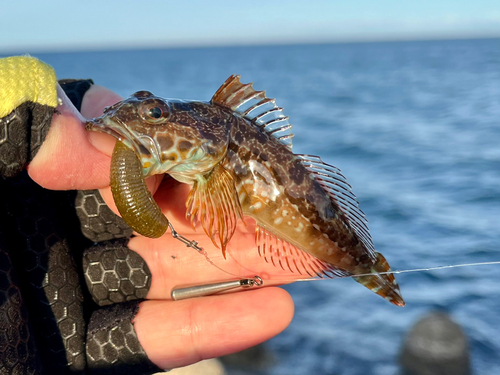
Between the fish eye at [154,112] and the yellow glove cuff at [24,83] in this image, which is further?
the fish eye at [154,112]

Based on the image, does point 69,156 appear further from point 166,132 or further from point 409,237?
point 409,237

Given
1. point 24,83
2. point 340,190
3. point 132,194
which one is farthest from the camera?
point 340,190

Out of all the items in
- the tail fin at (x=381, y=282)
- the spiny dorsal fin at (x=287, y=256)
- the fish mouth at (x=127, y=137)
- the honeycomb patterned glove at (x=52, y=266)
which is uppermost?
the tail fin at (x=381, y=282)

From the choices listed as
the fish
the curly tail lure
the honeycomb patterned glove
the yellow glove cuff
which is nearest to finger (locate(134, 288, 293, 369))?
the honeycomb patterned glove

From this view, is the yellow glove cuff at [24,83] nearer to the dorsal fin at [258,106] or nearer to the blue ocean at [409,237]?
the dorsal fin at [258,106]

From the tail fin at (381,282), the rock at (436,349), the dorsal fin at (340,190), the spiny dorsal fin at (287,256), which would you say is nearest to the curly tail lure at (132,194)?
the spiny dorsal fin at (287,256)

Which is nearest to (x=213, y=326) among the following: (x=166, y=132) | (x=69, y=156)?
(x=166, y=132)

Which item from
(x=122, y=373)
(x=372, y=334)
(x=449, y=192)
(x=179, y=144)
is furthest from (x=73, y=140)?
(x=449, y=192)
